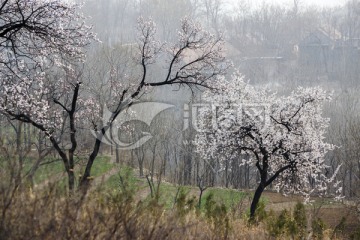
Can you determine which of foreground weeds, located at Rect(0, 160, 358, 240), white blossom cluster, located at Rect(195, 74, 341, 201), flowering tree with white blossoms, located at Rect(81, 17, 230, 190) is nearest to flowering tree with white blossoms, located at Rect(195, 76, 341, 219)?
white blossom cluster, located at Rect(195, 74, 341, 201)

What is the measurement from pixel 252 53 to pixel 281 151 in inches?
1813

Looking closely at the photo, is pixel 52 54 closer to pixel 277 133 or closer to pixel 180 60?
pixel 180 60

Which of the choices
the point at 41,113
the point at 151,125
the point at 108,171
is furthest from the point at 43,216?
the point at 151,125

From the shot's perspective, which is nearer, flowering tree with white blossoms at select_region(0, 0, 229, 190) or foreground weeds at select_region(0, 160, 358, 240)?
foreground weeds at select_region(0, 160, 358, 240)

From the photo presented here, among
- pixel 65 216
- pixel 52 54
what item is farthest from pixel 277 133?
pixel 65 216

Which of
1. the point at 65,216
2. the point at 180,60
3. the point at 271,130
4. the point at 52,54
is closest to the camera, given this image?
the point at 65,216

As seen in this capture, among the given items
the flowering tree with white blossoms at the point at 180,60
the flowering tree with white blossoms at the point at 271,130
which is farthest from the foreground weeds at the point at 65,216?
the flowering tree with white blossoms at the point at 271,130

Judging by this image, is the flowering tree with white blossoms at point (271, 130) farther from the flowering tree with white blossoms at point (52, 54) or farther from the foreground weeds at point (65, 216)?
the foreground weeds at point (65, 216)

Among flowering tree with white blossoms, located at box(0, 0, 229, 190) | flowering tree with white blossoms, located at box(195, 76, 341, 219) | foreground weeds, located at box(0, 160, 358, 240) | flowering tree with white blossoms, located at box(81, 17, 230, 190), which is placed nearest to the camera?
foreground weeds, located at box(0, 160, 358, 240)

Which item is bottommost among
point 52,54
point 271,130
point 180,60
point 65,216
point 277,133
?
point 65,216

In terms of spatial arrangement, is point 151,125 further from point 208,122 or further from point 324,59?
point 324,59

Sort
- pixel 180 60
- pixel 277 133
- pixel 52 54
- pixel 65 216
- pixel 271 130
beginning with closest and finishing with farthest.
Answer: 1. pixel 65 216
2. pixel 52 54
3. pixel 180 60
4. pixel 277 133
5. pixel 271 130

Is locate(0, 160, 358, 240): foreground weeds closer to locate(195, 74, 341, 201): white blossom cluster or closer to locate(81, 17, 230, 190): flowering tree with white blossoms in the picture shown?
locate(81, 17, 230, 190): flowering tree with white blossoms

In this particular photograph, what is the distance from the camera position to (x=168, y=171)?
3459 centimetres
